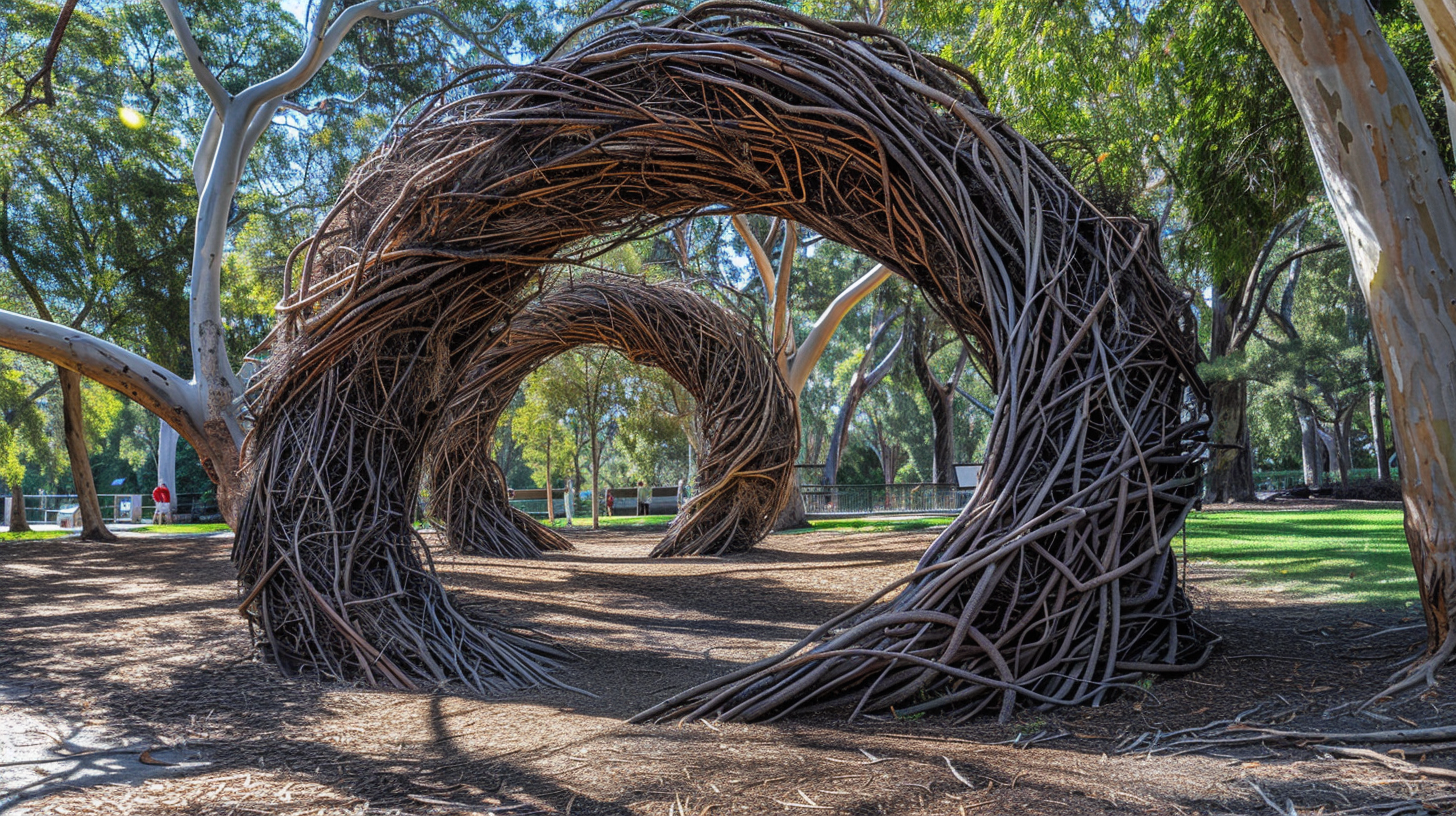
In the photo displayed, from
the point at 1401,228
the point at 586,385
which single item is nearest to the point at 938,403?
the point at 586,385

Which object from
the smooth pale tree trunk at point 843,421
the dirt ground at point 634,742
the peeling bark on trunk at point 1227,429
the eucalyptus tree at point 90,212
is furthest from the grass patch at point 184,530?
the peeling bark on trunk at point 1227,429

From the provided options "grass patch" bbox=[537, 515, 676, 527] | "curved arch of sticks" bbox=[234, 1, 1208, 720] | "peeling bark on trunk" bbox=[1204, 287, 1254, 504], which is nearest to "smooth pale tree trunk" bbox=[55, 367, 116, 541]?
"grass patch" bbox=[537, 515, 676, 527]

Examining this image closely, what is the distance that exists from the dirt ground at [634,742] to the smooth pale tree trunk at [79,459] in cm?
973

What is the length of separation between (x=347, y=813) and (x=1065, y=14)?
921cm

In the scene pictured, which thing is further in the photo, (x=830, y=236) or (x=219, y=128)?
(x=219, y=128)

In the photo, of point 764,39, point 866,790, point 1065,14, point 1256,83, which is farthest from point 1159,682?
point 1065,14

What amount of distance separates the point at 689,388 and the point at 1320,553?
5989 mm

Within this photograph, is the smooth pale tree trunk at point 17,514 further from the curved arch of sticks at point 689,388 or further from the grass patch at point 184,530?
the curved arch of sticks at point 689,388

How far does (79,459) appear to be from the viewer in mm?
13008

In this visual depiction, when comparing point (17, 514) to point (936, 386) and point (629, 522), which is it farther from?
point (936, 386)

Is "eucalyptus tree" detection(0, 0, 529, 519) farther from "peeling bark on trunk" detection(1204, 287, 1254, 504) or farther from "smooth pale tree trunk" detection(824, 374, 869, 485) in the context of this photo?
"peeling bark on trunk" detection(1204, 287, 1254, 504)

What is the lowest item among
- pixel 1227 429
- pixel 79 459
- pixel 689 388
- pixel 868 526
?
pixel 868 526

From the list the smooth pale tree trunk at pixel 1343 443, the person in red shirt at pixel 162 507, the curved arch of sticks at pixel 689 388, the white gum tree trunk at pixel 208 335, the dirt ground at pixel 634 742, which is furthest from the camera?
the smooth pale tree trunk at pixel 1343 443

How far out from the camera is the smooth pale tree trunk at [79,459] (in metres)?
12.7
